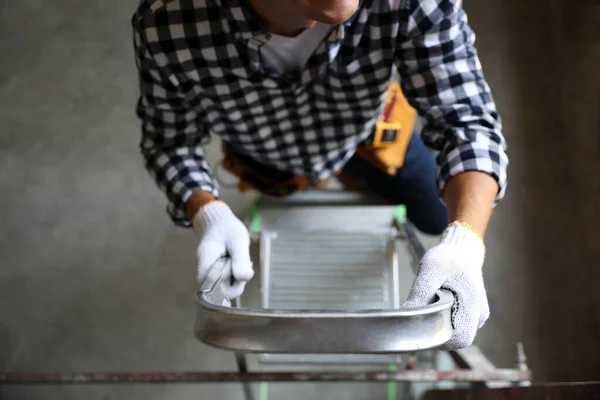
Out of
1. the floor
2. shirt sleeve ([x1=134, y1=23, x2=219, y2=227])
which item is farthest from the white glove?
the floor

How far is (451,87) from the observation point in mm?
733

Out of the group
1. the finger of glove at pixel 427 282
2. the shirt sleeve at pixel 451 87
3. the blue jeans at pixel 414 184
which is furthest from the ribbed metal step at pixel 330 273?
the finger of glove at pixel 427 282

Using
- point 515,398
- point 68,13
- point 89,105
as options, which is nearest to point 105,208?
point 89,105

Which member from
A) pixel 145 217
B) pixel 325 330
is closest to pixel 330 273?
pixel 325 330

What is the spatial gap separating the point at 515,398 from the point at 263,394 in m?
0.76

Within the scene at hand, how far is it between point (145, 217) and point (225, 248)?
1003mm

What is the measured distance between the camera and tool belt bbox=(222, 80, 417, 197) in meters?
1.04

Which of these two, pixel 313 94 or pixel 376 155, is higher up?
pixel 313 94

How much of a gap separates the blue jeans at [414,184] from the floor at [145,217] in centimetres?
44

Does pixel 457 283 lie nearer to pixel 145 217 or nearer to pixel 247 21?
pixel 247 21

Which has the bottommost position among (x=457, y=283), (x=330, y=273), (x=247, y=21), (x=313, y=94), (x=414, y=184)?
(x=330, y=273)

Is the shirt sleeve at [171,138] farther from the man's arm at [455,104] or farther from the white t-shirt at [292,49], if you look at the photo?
the man's arm at [455,104]

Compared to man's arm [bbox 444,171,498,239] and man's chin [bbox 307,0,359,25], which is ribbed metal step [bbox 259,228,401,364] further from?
man's chin [bbox 307,0,359,25]

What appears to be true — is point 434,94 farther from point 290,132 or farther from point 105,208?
point 105,208
